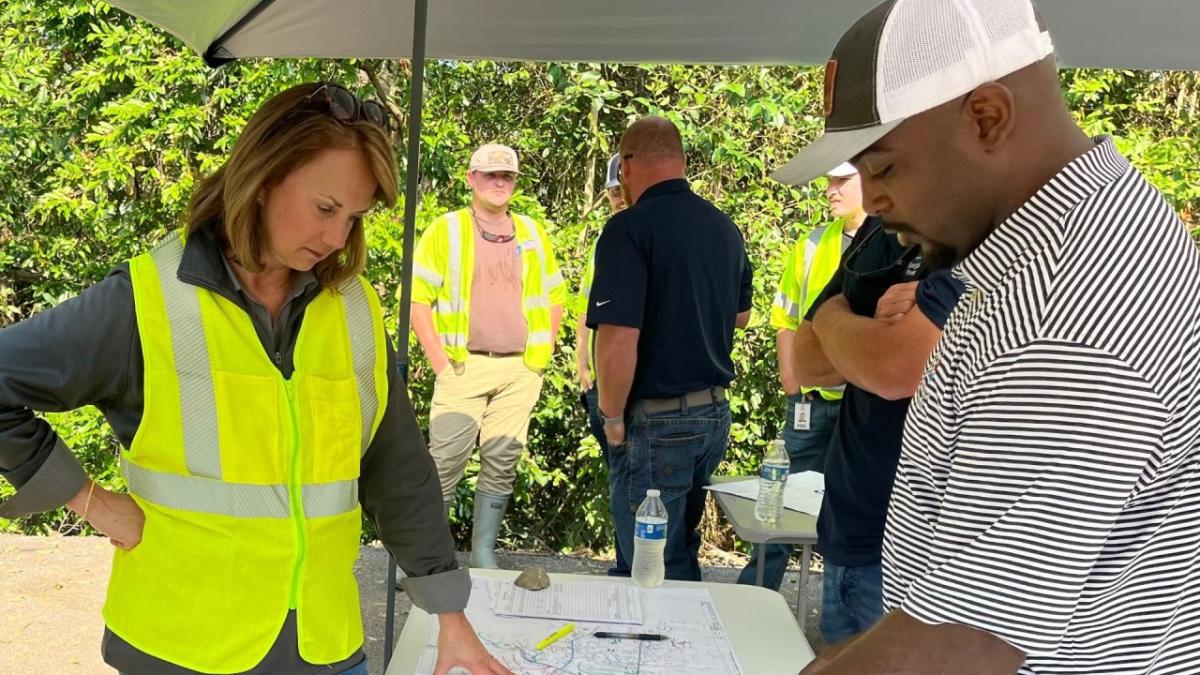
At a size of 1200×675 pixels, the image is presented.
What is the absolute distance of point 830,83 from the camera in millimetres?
1015

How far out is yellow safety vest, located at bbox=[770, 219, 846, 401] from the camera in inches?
169

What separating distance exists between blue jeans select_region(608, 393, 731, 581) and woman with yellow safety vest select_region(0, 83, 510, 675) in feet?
6.05

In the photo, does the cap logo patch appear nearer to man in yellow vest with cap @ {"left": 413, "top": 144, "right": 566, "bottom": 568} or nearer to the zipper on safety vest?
the zipper on safety vest

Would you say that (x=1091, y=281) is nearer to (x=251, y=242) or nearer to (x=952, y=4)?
(x=952, y=4)

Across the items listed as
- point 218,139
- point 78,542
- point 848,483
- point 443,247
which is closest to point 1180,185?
point 443,247

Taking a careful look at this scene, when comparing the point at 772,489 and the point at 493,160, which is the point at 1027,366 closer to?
the point at 772,489

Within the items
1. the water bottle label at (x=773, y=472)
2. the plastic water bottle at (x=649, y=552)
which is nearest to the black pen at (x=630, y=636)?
the plastic water bottle at (x=649, y=552)

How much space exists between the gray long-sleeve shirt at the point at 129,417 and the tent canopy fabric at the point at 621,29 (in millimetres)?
1397

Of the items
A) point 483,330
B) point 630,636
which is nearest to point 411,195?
point 630,636

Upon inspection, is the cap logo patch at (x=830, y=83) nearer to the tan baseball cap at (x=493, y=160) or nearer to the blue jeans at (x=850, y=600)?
the blue jeans at (x=850, y=600)

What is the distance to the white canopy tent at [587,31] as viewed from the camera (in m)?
2.75

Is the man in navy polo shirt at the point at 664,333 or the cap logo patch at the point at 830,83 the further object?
the man in navy polo shirt at the point at 664,333

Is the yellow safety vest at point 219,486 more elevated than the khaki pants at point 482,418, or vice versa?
the yellow safety vest at point 219,486

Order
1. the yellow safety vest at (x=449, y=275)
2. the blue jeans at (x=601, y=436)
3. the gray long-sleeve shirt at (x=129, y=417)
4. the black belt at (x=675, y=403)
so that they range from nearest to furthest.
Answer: the gray long-sleeve shirt at (x=129, y=417) → the black belt at (x=675, y=403) → the blue jeans at (x=601, y=436) → the yellow safety vest at (x=449, y=275)
